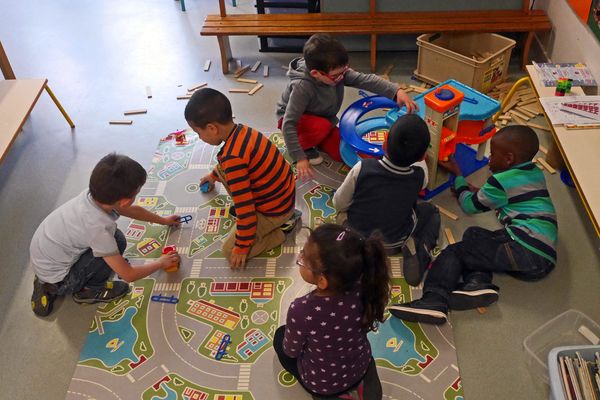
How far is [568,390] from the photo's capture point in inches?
91.7

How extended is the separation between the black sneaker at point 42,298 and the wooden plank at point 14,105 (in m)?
0.97

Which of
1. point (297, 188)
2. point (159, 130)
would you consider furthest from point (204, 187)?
point (159, 130)

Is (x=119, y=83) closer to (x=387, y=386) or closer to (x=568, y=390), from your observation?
(x=387, y=386)

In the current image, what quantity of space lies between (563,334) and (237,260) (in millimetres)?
1874

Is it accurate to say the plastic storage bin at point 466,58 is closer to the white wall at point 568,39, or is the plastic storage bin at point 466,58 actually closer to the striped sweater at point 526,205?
the white wall at point 568,39

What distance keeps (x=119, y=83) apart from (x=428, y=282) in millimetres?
3586

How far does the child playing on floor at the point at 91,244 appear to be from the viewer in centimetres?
266

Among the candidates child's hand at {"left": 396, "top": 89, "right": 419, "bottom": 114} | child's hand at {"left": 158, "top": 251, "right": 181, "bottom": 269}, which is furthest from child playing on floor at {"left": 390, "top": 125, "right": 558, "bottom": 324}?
child's hand at {"left": 158, "top": 251, "right": 181, "bottom": 269}

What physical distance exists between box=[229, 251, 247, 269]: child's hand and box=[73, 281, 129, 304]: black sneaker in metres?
0.66

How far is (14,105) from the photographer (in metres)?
3.95

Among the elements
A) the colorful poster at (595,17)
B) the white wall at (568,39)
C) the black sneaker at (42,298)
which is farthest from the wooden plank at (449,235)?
the black sneaker at (42,298)

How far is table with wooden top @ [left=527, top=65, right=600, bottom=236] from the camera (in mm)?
2842

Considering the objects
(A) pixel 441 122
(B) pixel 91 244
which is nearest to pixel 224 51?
(A) pixel 441 122

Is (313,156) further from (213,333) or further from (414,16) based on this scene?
(414,16)
